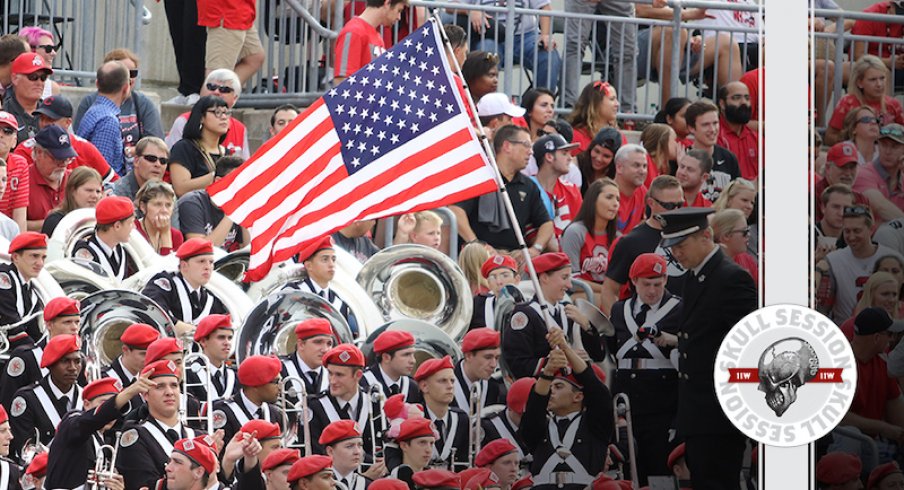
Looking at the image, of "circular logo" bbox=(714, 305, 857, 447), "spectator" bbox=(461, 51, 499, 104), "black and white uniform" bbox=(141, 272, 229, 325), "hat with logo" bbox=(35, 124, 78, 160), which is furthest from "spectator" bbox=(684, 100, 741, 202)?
"circular logo" bbox=(714, 305, 857, 447)

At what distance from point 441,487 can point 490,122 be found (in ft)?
9.38

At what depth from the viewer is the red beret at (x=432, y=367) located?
886 cm

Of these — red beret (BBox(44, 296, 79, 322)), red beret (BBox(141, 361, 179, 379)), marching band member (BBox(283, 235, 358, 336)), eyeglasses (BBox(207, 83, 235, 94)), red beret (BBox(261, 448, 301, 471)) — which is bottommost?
red beret (BBox(261, 448, 301, 471))

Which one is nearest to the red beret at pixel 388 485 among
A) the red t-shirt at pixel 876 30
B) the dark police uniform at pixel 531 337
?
the dark police uniform at pixel 531 337

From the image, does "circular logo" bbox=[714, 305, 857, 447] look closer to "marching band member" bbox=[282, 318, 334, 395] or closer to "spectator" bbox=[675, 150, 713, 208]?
"marching band member" bbox=[282, 318, 334, 395]

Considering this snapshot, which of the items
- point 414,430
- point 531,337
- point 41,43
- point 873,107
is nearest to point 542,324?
point 531,337

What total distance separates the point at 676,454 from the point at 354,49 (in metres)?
3.55

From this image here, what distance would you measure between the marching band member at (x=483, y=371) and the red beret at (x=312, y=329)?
0.74m

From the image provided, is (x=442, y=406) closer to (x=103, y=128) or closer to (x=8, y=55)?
(x=103, y=128)

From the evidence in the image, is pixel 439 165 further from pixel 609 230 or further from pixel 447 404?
pixel 609 230

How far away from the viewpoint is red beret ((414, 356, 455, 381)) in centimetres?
886

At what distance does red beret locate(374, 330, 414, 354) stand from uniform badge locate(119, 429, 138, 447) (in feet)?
4.66

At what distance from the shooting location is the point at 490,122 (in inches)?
418

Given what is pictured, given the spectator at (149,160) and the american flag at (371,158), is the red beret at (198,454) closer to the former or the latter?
the american flag at (371,158)
